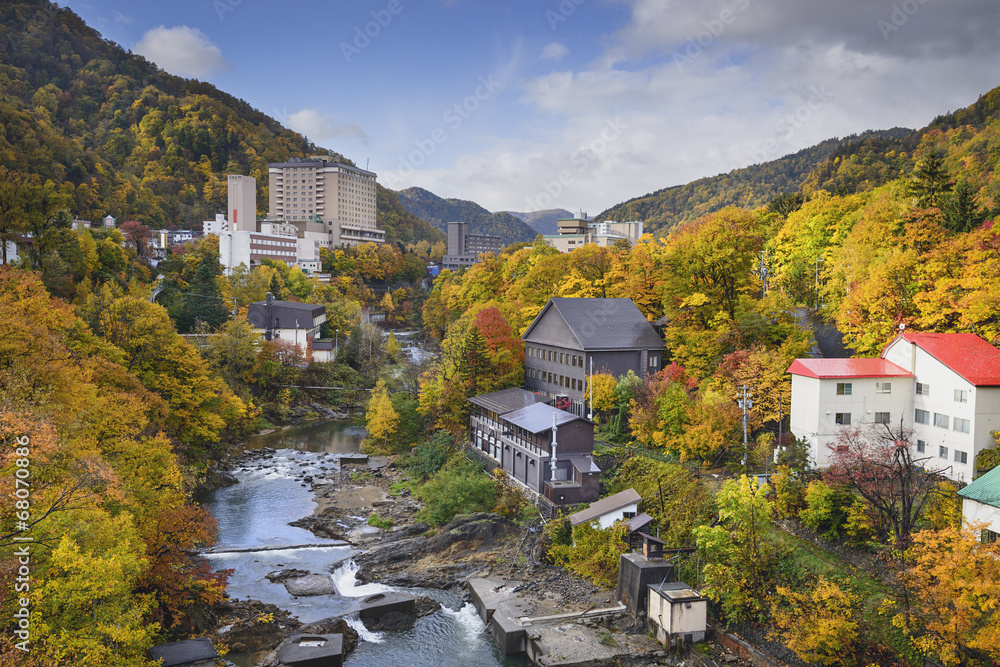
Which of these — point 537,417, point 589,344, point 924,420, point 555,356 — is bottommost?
point 537,417

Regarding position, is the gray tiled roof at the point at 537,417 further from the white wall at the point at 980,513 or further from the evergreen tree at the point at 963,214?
the evergreen tree at the point at 963,214

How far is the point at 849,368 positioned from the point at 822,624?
30.5 ft

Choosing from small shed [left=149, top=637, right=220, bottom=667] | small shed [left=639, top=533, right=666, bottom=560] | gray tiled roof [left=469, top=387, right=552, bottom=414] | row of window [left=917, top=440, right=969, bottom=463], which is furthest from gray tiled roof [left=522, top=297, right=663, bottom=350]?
small shed [left=149, top=637, right=220, bottom=667]

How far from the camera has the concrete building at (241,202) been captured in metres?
82.2

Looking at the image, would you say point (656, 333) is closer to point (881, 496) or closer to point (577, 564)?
point (577, 564)

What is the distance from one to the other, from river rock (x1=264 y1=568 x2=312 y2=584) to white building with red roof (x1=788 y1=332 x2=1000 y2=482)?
61.2ft

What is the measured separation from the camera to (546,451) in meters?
28.1

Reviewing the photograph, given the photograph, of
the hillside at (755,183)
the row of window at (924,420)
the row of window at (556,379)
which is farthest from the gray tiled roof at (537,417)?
the hillside at (755,183)

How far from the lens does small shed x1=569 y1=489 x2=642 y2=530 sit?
947 inches

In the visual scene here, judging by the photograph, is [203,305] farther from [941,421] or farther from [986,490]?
[986,490]

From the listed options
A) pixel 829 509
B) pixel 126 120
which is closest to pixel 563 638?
Result: pixel 829 509

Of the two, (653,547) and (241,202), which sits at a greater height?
(241,202)

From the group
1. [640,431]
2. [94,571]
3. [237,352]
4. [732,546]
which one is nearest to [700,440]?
[640,431]

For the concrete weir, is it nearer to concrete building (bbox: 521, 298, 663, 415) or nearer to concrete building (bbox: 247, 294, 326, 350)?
concrete building (bbox: 521, 298, 663, 415)
